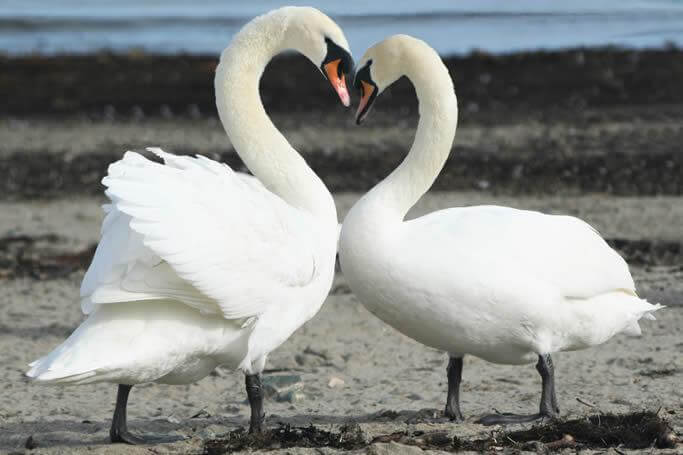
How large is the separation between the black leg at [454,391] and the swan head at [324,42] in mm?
1210

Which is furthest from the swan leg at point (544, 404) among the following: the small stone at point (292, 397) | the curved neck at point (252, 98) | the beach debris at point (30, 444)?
the beach debris at point (30, 444)

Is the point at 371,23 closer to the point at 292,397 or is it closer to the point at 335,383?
the point at 335,383

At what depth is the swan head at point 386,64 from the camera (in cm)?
579

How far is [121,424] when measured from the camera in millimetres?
5234

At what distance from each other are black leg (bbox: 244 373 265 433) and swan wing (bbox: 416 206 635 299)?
89 centimetres

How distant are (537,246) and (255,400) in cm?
130

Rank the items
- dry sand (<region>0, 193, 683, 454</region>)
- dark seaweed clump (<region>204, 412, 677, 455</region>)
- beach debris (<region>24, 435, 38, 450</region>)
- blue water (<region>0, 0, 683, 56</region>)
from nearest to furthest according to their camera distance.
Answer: dark seaweed clump (<region>204, 412, 677, 455</region>), beach debris (<region>24, 435, 38, 450</region>), dry sand (<region>0, 193, 683, 454</region>), blue water (<region>0, 0, 683, 56</region>)

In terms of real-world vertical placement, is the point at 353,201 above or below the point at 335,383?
above

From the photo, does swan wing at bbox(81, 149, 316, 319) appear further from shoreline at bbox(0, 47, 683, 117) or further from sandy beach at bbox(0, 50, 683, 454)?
shoreline at bbox(0, 47, 683, 117)

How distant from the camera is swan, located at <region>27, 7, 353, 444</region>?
4.62 metres

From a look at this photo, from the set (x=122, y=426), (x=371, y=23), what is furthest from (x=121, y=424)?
(x=371, y=23)

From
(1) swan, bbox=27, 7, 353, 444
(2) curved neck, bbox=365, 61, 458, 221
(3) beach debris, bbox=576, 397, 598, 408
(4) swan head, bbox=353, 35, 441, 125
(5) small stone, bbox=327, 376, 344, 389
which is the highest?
(4) swan head, bbox=353, 35, 441, 125

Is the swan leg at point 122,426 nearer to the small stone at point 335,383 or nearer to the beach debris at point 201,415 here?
the beach debris at point 201,415

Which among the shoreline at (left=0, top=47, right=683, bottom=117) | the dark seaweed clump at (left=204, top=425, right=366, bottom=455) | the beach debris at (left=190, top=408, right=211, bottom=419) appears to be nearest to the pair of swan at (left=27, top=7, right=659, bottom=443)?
the dark seaweed clump at (left=204, top=425, right=366, bottom=455)
